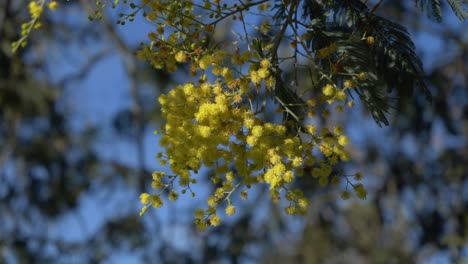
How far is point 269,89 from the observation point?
122 cm

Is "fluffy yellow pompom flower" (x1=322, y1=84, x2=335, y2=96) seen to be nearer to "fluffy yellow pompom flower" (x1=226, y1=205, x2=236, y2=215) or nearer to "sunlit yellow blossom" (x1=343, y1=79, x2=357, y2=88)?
"sunlit yellow blossom" (x1=343, y1=79, x2=357, y2=88)

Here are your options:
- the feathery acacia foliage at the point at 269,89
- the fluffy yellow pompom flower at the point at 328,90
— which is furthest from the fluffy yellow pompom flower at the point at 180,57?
the fluffy yellow pompom flower at the point at 328,90

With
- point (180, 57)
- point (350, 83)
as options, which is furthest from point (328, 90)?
point (180, 57)

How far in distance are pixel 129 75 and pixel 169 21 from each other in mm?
5640

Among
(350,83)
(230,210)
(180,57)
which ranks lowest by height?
(230,210)

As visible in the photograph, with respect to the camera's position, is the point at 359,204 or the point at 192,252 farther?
the point at 359,204

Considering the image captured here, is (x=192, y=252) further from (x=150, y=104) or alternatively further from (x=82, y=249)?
(x=150, y=104)

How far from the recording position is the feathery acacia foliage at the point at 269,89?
45.4 inches

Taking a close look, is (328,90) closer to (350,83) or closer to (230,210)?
(350,83)

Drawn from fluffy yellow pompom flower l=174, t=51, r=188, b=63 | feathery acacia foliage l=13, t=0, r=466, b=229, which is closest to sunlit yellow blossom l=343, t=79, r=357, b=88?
feathery acacia foliage l=13, t=0, r=466, b=229

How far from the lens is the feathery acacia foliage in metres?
1.15

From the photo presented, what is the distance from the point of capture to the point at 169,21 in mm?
1274

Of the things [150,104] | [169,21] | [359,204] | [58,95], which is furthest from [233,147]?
[359,204]

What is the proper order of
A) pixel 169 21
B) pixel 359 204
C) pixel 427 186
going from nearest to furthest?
pixel 169 21
pixel 427 186
pixel 359 204
